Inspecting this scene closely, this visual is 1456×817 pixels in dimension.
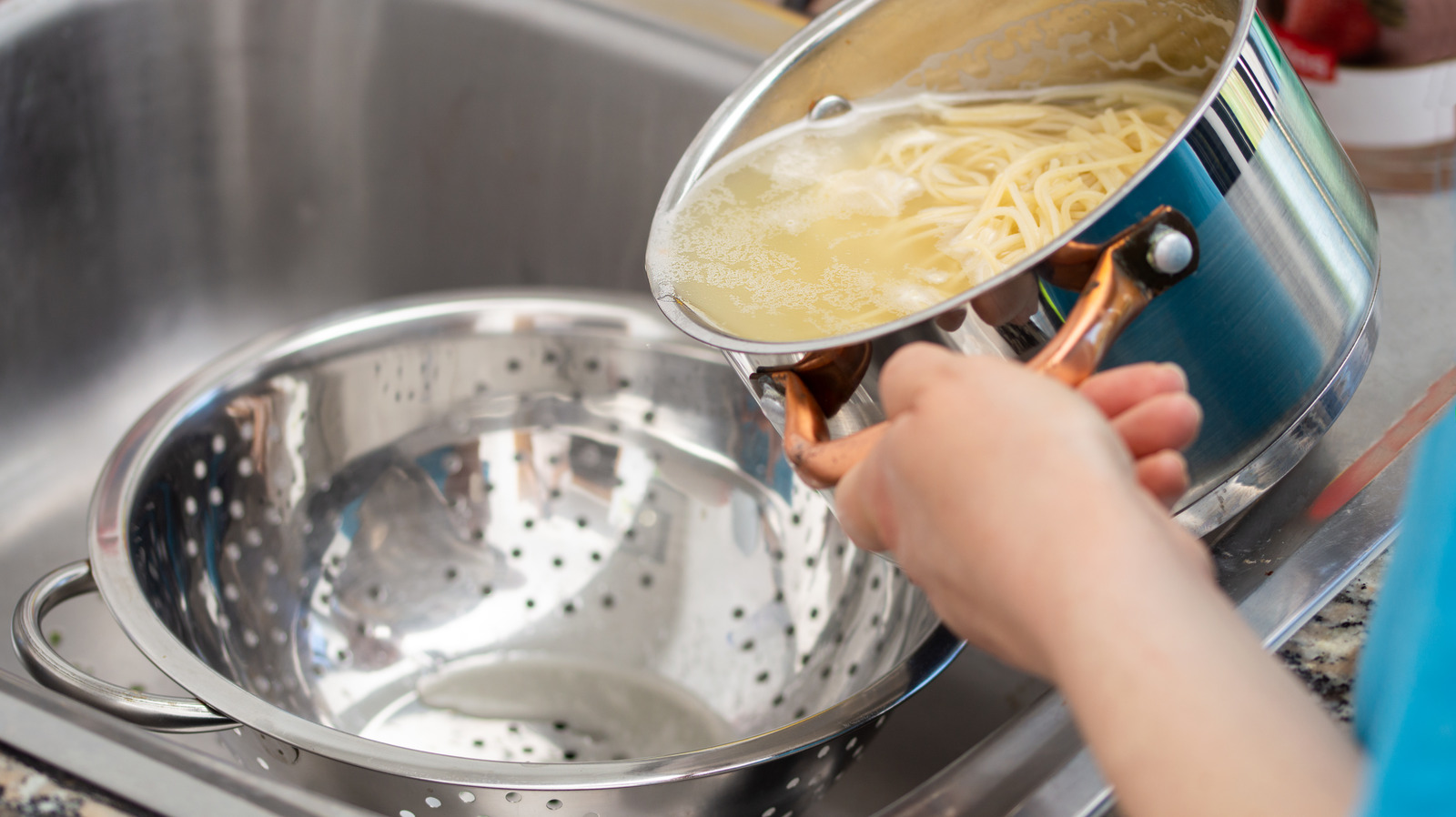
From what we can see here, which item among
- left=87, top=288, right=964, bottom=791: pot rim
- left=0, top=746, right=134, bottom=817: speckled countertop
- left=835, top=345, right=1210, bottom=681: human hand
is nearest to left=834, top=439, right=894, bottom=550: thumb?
left=835, top=345, right=1210, bottom=681: human hand

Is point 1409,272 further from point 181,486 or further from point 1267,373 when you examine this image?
point 181,486

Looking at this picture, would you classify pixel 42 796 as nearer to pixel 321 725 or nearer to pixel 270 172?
pixel 321 725

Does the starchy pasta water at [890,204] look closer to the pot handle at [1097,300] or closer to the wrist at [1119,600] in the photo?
the pot handle at [1097,300]

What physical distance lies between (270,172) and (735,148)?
61 centimetres

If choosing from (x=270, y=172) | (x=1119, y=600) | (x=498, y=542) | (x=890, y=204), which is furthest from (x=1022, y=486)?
(x=270, y=172)

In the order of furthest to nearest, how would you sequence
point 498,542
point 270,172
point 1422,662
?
point 270,172
point 498,542
point 1422,662

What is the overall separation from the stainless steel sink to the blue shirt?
63cm

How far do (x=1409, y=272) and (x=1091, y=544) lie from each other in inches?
21.4

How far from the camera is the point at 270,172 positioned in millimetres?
1007

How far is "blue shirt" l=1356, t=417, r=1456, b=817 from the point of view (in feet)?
0.84

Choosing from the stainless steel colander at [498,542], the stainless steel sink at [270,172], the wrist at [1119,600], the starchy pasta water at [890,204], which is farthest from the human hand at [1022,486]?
the stainless steel sink at [270,172]

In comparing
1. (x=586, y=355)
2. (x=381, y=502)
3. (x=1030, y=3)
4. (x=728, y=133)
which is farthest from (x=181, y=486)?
(x=1030, y=3)

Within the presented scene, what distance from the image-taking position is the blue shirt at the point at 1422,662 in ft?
0.84

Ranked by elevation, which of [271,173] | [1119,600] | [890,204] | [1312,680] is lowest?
[1312,680]
